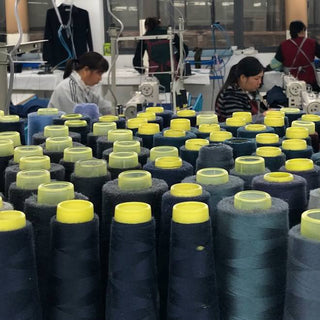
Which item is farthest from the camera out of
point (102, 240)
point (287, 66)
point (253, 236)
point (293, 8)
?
point (293, 8)

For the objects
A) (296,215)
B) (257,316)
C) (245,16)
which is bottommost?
(257,316)

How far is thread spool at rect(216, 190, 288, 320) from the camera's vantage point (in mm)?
939

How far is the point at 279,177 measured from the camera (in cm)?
111

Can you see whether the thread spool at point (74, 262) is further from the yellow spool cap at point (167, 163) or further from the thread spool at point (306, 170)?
the thread spool at point (306, 170)

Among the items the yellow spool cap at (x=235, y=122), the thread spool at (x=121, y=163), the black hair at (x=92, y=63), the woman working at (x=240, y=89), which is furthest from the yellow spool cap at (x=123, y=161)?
the black hair at (x=92, y=63)

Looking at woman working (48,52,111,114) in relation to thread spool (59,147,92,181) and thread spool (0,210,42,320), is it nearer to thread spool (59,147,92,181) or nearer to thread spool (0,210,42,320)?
thread spool (59,147,92,181)

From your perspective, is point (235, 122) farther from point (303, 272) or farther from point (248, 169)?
point (303, 272)

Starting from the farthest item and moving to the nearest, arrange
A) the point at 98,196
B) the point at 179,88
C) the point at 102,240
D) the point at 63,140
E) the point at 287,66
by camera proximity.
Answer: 1. the point at 287,66
2. the point at 179,88
3. the point at 63,140
4. the point at 98,196
5. the point at 102,240

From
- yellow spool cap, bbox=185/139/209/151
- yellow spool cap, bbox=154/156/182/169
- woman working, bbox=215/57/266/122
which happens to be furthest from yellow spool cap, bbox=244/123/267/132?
woman working, bbox=215/57/266/122

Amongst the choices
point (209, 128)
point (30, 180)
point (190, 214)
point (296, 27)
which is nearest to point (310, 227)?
point (190, 214)

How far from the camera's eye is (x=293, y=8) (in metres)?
7.63

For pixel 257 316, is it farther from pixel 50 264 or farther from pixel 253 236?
pixel 50 264

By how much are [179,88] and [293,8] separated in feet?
12.9

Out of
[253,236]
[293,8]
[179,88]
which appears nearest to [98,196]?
[253,236]
